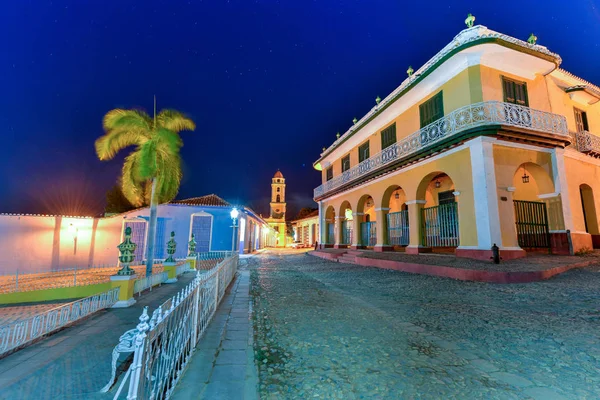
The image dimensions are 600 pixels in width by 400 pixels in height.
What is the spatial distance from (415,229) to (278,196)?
146 feet

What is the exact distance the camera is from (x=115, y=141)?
1089 centimetres

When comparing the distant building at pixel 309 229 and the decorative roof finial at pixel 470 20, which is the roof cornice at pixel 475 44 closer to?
the decorative roof finial at pixel 470 20

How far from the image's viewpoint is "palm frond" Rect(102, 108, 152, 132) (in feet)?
34.7

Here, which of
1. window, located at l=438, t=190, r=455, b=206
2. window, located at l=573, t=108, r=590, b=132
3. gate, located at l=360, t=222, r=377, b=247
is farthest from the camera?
gate, located at l=360, t=222, r=377, b=247

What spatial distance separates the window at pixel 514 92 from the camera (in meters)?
10.2

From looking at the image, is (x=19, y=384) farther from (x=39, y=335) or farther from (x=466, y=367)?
(x=466, y=367)

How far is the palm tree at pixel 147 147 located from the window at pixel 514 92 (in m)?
12.6

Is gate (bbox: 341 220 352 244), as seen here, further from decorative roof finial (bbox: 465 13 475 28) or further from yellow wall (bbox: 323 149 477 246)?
decorative roof finial (bbox: 465 13 475 28)

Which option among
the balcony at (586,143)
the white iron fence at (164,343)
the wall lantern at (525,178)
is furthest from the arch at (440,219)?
the white iron fence at (164,343)

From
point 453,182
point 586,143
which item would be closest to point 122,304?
point 453,182

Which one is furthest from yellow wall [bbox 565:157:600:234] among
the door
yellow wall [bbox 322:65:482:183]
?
the door

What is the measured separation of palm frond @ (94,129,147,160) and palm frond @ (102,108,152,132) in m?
0.24

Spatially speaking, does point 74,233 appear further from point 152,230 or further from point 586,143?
point 586,143

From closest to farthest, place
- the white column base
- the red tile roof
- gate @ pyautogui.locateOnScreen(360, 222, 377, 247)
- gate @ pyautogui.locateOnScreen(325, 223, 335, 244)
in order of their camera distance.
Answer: the white column base → gate @ pyautogui.locateOnScreen(360, 222, 377, 247) → the red tile roof → gate @ pyautogui.locateOnScreen(325, 223, 335, 244)
